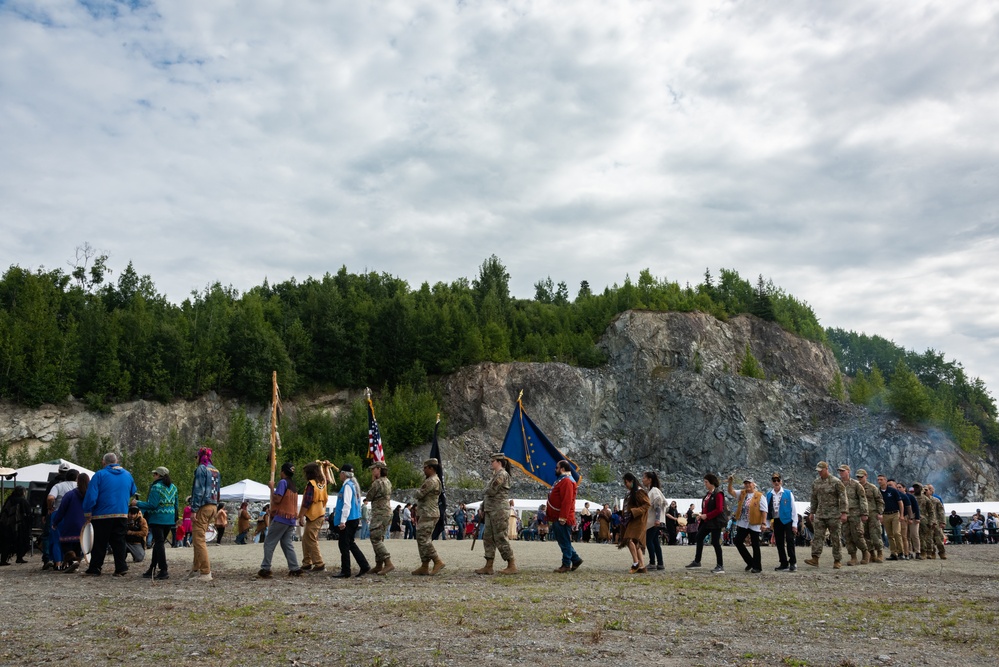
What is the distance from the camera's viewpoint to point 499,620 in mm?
7949

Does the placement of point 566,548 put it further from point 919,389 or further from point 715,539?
point 919,389

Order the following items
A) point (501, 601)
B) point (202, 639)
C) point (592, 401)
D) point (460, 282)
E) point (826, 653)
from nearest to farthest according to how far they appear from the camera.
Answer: point (826, 653) → point (202, 639) → point (501, 601) → point (592, 401) → point (460, 282)

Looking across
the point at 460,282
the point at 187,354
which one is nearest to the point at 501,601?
the point at 187,354

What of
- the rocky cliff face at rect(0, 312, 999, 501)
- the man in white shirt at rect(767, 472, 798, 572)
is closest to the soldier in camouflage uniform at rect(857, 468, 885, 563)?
the man in white shirt at rect(767, 472, 798, 572)

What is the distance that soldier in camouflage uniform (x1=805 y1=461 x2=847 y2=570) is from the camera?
15.6 metres

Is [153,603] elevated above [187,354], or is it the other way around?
[187,354]

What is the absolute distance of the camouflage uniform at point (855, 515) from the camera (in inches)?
655

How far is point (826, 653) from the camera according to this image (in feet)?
21.4

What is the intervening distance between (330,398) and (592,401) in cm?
2069

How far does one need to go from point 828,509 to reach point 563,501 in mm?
5664

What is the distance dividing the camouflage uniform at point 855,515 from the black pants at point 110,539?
13.2 m

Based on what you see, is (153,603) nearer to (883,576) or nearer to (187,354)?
(883,576)

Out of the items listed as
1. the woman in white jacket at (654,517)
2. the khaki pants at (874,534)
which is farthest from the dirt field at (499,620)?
the khaki pants at (874,534)

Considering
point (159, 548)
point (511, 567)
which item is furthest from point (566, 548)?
point (159, 548)
